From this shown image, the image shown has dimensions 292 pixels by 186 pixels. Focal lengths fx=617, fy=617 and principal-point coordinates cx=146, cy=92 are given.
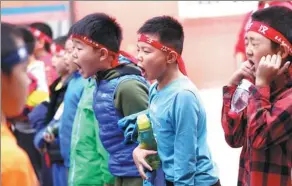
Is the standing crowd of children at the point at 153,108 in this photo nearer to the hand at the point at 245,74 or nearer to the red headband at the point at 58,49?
the hand at the point at 245,74

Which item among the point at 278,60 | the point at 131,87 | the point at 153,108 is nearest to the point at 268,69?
the point at 278,60

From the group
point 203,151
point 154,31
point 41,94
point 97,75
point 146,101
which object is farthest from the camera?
point 41,94

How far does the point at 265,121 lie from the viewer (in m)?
2.11

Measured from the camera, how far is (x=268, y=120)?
6.89 feet

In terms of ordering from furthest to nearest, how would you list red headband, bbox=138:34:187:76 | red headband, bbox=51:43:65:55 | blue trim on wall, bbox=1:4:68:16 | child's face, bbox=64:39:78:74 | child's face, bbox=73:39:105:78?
1. blue trim on wall, bbox=1:4:68:16
2. red headband, bbox=51:43:65:55
3. child's face, bbox=64:39:78:74
4. child's face, bbox=73:39:105:78
5. red headband, bbox=138:34:187:76

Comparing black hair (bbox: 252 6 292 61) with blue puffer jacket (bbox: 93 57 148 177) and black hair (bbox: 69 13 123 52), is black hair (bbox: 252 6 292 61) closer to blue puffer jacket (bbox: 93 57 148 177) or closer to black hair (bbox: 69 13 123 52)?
blue puffer jacket (bbox: 93 57 148 177)

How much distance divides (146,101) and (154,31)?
36 centimetres

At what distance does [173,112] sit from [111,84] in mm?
585

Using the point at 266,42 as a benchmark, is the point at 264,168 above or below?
below

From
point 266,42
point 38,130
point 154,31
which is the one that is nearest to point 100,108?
point 154,31

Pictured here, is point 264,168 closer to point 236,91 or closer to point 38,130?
point 236,91

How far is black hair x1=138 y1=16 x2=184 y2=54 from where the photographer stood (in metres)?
2.54

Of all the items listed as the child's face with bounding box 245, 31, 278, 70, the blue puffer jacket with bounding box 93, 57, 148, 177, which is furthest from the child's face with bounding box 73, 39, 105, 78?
the child's face with bounding box 245, 31, 278, 70

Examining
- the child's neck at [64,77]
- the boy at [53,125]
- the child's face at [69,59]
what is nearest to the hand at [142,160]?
the child's face at [69,59]
